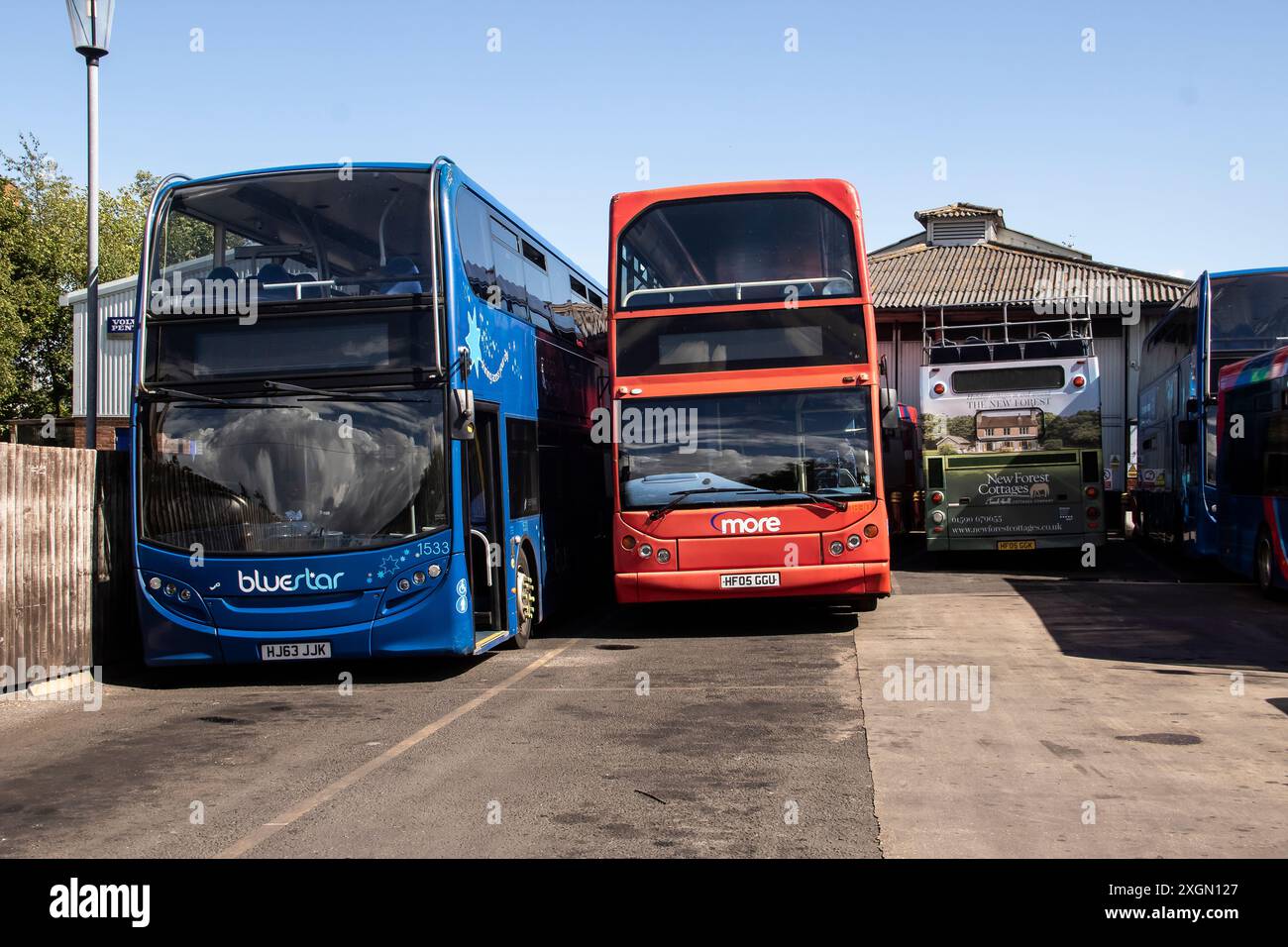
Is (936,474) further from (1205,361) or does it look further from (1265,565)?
(1265,565)

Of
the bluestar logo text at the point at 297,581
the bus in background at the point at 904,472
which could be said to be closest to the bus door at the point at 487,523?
the bluestar logo text at the point at 297,581

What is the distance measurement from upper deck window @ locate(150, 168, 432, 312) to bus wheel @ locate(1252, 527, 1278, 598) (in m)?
11.3

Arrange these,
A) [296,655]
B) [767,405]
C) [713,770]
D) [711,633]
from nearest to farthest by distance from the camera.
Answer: [713,770]
[296,655]
[767,405]
[711,633]

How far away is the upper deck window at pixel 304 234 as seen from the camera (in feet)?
36.7

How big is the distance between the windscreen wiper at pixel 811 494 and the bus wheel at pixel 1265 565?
6.40 m

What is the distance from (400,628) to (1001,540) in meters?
12.9

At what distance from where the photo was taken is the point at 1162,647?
12391mm

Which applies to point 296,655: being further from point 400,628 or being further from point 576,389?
point 576,389

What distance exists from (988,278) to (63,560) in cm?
3350

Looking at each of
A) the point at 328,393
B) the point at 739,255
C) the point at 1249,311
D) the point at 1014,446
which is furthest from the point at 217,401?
the point at 1249,311

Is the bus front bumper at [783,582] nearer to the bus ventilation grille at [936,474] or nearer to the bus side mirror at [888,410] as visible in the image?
the bus side mirror at [888,410]

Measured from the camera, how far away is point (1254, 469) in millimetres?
17094

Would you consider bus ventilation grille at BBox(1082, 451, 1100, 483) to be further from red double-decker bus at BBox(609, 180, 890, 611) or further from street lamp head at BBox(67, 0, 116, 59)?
street lamp head at BBox(67, 0, 116, 59)

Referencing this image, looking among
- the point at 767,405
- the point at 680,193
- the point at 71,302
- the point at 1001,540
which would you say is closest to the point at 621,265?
the point at 680,193
